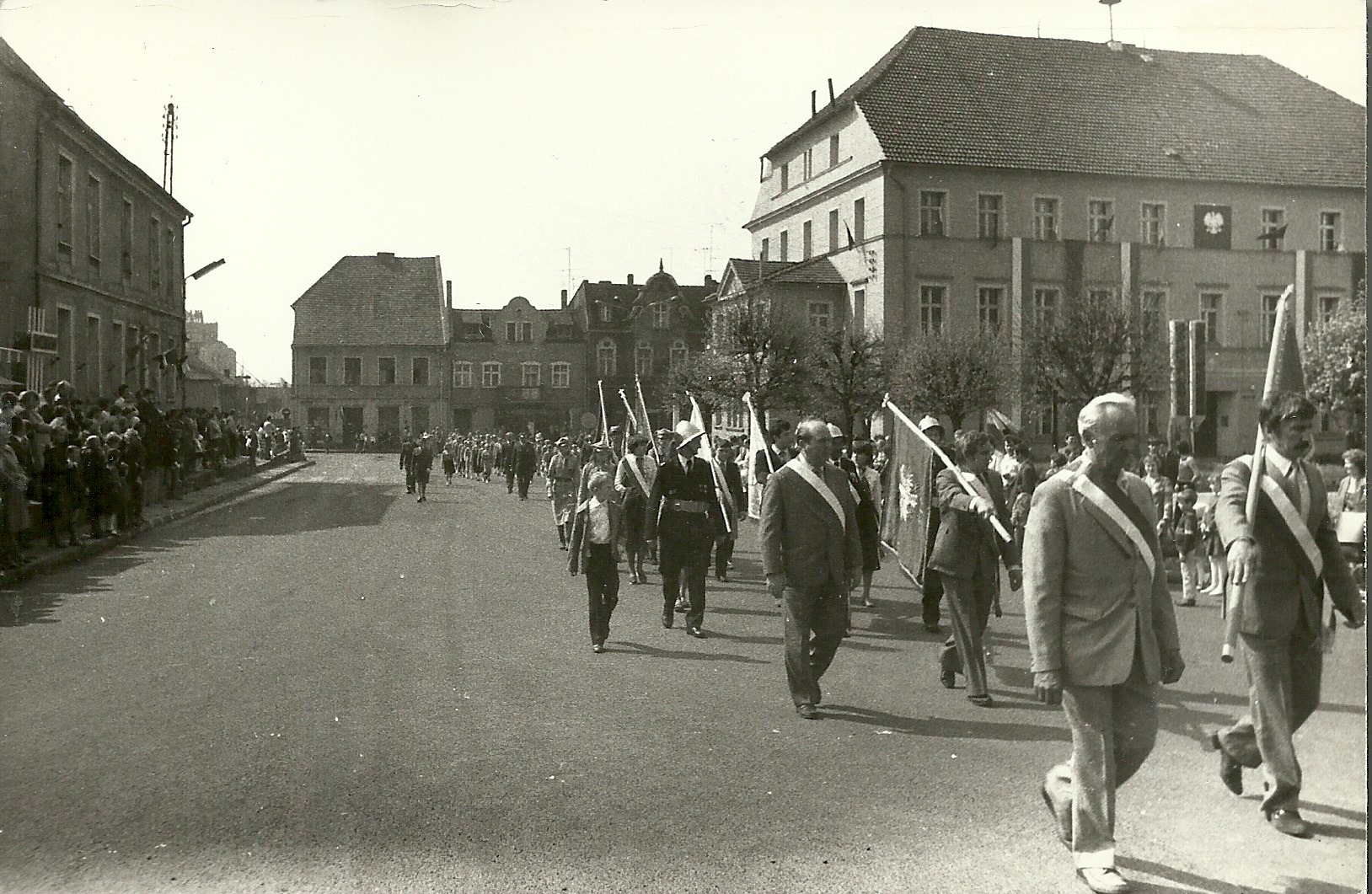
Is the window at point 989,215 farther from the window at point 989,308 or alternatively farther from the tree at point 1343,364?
the tree at point 1343,364

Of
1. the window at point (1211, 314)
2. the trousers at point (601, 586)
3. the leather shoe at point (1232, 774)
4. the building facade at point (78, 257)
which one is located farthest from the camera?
the trousers at point (601, 586)

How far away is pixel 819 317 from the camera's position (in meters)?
19.9

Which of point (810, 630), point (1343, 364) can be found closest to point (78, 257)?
point (810, 630)

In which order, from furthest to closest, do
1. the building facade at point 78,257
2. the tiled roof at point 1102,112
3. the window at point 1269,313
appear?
the building facade at point 78,257, the tiled roof at point 1102,112, the window at point 1269,313

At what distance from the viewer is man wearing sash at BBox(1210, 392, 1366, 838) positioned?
4863 mm

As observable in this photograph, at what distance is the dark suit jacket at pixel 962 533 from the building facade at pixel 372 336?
11.8 ft

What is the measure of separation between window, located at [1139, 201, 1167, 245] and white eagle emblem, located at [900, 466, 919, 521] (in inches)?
96.8

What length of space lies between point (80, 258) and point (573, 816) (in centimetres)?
1422

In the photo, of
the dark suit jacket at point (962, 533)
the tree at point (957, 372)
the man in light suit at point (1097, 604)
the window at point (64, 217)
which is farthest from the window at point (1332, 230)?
the window at point (64, 217)

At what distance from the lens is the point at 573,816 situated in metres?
5.15

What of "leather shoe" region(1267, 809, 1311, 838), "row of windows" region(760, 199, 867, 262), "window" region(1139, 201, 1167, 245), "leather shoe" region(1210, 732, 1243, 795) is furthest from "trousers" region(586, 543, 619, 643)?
"leather shoe" region(1267, 809, 1311, 838)

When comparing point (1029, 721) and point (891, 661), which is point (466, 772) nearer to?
point (1029, 721)

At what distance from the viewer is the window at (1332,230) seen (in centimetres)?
570

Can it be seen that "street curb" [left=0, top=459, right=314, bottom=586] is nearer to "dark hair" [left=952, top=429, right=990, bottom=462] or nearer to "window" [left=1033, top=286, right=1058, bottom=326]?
"dark hair" [left=952, top=429, right=990, bottom=462]
